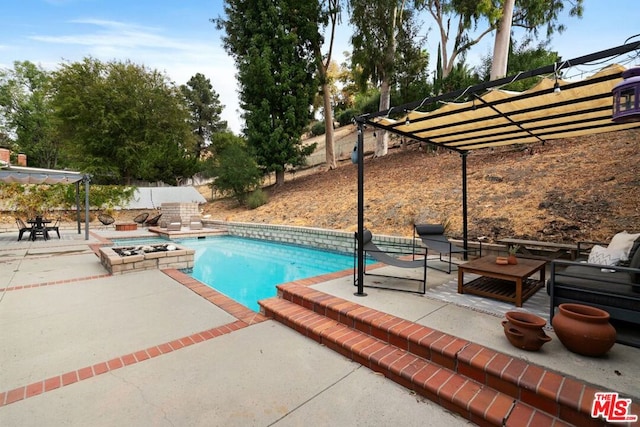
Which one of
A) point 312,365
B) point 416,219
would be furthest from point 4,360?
point 416,219

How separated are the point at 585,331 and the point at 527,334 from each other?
35 cm

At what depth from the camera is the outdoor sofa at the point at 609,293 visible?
92.2 inches

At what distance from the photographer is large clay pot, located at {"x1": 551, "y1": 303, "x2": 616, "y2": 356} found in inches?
82.9

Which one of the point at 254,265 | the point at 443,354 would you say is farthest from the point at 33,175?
the point at 443,354

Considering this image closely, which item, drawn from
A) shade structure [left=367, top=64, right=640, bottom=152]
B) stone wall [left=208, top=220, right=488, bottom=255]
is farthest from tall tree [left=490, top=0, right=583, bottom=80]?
stone wall [left=208, top=220, right=488, bottom=255]

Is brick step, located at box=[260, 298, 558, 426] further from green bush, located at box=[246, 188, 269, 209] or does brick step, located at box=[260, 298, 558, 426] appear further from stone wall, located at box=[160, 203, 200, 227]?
green bush, located at box=[246, 188, 269, 209]

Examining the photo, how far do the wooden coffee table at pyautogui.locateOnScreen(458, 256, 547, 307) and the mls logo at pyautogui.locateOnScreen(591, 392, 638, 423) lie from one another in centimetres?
150

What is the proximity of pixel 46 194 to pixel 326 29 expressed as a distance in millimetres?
16803

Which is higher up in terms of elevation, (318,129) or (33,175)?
(318,129)

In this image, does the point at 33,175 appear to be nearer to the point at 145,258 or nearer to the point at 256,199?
the point at 145,258

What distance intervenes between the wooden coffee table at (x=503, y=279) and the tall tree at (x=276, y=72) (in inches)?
541

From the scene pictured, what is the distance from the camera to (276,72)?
16.3 m

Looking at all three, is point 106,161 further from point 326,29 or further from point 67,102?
point 326,29

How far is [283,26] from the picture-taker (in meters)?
16.2
